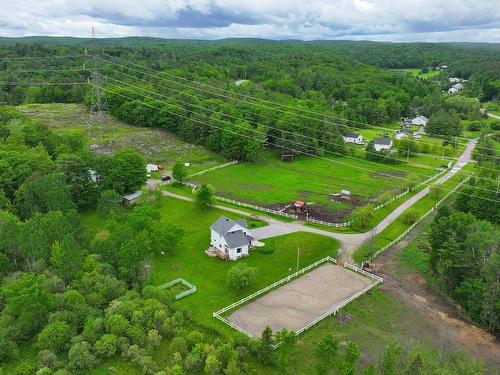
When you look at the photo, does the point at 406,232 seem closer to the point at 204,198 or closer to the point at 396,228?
the point at 396,228

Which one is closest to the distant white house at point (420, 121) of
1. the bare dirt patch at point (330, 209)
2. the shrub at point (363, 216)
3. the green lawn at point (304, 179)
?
the green lawn at point (304, 179)

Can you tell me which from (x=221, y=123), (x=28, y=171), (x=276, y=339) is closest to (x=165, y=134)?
(x=221, y=123)

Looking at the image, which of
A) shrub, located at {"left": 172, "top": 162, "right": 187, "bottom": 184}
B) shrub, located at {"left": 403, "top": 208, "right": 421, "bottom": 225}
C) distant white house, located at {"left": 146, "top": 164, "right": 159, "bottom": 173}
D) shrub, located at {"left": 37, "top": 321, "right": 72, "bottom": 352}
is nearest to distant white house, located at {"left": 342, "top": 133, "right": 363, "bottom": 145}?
shrub, located at {"left": 403, "top": 208, "right": 421, "bottom": 225}

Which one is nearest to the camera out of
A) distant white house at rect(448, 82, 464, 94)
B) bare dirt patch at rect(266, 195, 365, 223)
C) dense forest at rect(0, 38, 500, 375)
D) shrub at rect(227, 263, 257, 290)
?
dense forest at rect(0, 38, 500, 375)

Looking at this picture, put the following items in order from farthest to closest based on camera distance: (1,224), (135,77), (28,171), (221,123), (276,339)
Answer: (135,77) → (221,123) → (28,171) → (1,224) → (276,339)

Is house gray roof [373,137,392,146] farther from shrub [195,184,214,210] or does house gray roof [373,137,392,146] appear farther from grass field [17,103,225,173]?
shrub [195,184,214,210]

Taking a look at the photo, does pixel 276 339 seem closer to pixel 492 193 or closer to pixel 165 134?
pixel 492 193
